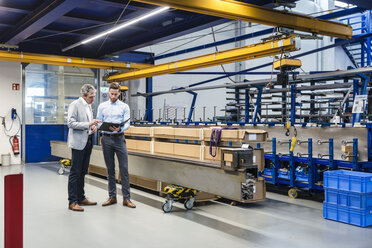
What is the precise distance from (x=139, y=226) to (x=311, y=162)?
286cm

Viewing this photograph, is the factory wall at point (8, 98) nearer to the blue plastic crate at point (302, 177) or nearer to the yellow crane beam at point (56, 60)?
the yellow crane beam at point (56, 60)

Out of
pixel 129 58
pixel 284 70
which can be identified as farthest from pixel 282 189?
pixel 129 58

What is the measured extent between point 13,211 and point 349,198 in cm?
378

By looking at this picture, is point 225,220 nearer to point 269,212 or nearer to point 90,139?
point 269,212

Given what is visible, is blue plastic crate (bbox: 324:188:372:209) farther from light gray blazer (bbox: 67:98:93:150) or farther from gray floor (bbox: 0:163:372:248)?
light gray blazer (bbox: 67:98:93:150)

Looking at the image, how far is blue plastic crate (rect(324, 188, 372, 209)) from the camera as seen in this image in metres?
4.37

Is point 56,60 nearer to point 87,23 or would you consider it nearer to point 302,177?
point 87,23

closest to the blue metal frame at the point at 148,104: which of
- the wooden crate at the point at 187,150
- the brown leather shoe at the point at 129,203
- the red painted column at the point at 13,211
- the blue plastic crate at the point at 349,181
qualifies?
the wooden crate at the point at 187,150

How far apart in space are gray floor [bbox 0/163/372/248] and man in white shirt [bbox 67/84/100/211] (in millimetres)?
327

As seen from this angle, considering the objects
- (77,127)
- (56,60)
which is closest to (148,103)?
(56,60)

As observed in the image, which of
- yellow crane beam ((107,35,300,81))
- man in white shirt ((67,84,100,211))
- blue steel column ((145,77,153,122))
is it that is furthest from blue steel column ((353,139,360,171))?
blue steel column ((145,77,153,122))

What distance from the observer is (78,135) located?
493cm

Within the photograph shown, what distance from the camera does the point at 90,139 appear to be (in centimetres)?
524

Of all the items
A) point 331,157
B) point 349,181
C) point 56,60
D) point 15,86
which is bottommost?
point 349,181
